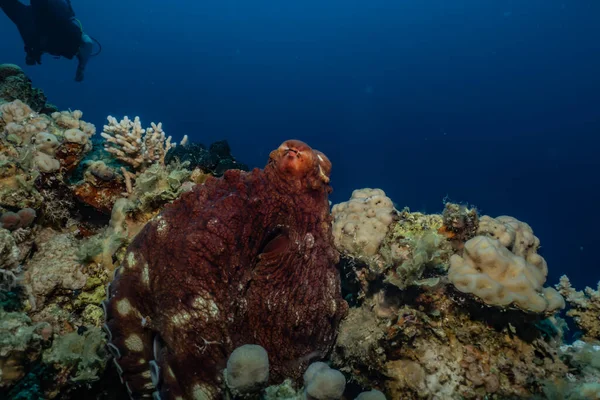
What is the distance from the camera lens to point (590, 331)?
4.47 metres

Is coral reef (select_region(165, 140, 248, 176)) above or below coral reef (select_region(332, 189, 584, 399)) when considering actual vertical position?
above

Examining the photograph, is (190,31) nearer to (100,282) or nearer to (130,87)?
(130,87)

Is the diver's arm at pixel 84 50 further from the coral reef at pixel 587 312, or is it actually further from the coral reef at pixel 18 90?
the coral reef at pixel 587 312

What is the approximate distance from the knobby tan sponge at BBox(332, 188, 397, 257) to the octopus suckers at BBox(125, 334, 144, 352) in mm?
2398

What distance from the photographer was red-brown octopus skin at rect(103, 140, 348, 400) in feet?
8.73

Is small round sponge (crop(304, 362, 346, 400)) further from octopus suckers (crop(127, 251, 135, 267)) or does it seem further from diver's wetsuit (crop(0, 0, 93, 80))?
diver's wetsuit (crop(0, 0, 93, 80))

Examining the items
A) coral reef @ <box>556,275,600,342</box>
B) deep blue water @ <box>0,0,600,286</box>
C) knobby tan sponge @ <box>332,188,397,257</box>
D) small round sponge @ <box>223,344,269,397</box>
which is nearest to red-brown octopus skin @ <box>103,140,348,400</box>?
small round sponge @ <box>223,344,269,397</box>

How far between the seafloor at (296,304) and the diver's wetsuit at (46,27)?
10069 millimetres

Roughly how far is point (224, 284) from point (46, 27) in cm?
1403

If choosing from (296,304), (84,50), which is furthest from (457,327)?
(84,50)

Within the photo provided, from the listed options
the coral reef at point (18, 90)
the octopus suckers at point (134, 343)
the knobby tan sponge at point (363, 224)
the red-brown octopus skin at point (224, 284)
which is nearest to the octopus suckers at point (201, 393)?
the red-brown octopus skin at point (224, 284)

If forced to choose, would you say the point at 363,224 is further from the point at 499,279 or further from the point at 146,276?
the point at 146,276

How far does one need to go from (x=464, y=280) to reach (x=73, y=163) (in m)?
4.98

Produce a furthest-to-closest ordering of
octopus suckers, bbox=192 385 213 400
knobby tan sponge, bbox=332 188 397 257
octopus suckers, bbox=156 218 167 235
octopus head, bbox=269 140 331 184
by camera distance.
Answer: knobby tan sponge, bbox=332 188 397 257 → octopus head, bbox=269 140 331 184 → octopus suckers, bbox=156 218 167 235 → octopus suckers, bbox=192 385 213 400
